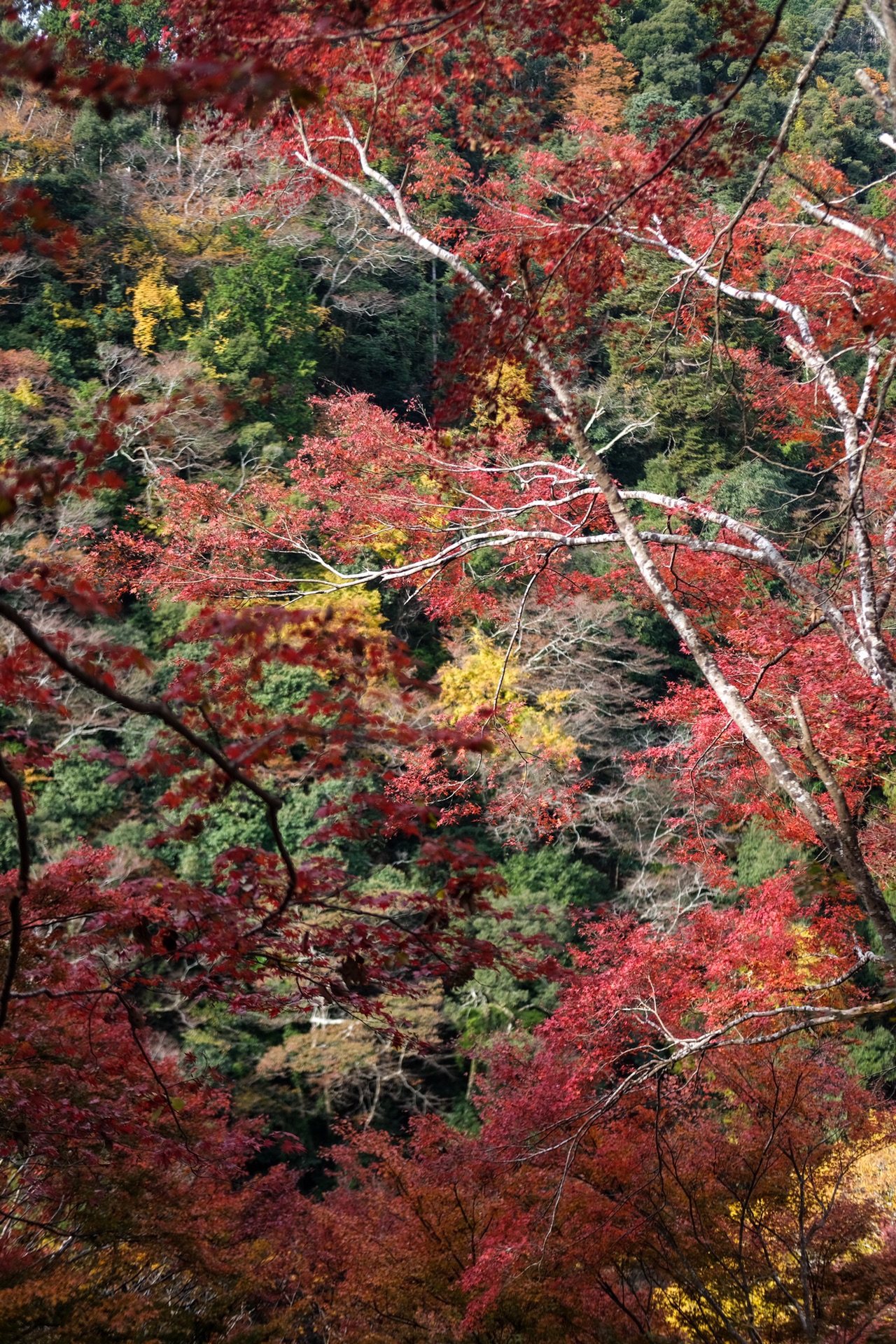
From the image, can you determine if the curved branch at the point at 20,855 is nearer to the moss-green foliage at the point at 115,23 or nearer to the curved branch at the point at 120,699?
the curved branch at the point at 120,699

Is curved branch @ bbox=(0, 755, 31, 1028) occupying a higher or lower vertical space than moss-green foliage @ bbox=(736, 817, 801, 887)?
higher

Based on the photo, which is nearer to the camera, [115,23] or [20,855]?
[20,855]

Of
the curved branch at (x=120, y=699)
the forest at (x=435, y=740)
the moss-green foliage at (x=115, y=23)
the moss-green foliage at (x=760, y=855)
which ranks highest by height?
the moss-green foliage at (x=115, y=23)

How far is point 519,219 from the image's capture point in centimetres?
586

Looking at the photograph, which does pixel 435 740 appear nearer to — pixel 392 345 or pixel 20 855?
pixel 20 855

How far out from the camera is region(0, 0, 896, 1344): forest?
3.00 meters

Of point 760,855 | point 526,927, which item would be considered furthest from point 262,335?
point 760,855

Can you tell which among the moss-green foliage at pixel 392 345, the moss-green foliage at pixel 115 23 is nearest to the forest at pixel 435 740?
the moss-green foliage at pixel 392 345

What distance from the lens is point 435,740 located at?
7.52 feet

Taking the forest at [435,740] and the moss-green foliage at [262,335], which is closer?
the forest at [435,740]

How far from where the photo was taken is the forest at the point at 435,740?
9.86 feet

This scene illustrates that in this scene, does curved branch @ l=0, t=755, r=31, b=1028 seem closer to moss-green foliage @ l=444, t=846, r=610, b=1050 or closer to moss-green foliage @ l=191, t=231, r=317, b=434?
moss-green foliage @ l=444, t=846, r=610, b=1050

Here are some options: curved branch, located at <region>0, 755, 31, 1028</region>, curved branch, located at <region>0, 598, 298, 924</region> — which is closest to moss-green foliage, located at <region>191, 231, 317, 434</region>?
curved branch, located at <region>0, 755, 31, 1028</region>

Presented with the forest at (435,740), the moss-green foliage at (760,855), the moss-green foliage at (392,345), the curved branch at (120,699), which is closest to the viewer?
the curved branch at (120,699)
